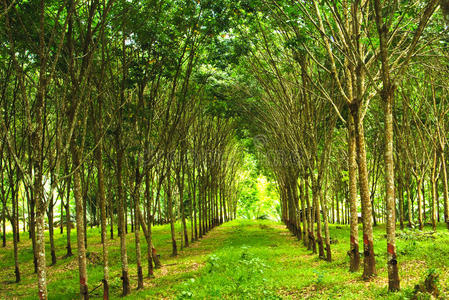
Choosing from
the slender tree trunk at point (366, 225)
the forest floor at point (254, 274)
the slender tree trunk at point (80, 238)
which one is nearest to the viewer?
the slender tree trunk at point (80, 238)

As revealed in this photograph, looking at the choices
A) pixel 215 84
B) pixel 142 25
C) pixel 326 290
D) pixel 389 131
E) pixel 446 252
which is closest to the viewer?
pixel 389 131

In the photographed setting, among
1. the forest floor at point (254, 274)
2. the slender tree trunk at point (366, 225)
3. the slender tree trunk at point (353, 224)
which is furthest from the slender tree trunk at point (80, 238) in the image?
the slender tree trunk at point (353, 224)

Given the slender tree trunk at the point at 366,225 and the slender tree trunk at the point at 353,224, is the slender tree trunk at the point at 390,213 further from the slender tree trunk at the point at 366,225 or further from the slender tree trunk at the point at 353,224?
the slender tree trunk at the point at 353,224

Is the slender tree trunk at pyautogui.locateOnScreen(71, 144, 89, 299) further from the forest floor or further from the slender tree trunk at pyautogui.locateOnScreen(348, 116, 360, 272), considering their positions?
the slender tree trunk at pyautogui.locateOnScreen(348, 116, 360, 272)

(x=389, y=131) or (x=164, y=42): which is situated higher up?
(x=164, y=42)

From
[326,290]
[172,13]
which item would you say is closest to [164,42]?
[172,13]

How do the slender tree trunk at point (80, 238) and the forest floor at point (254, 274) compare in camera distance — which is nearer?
the slender tree trunk at point (80, 238)

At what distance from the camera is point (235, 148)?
1580 inches

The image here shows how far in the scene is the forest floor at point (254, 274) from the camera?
9133 millimetres

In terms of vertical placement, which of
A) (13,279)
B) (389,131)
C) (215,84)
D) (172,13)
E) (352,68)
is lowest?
(13,279)

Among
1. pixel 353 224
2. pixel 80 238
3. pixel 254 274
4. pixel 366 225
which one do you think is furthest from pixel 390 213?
pixel 80 238

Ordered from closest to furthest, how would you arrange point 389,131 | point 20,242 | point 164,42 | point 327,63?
1. point 389,131
2. point 164,42
3. point 327,63
4. point 20,242

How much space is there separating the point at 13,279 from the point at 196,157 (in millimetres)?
12694

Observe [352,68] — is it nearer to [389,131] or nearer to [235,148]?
[389,131]
